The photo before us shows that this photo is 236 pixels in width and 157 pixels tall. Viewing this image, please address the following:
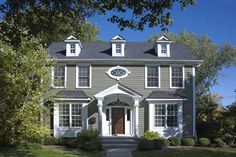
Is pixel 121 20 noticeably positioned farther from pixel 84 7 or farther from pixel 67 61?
pixel 67 61

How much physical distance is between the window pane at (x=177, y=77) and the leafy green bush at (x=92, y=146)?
847 centimetres

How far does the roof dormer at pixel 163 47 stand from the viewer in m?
30.7

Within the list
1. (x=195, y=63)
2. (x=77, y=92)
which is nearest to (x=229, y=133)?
(x=195, y=63)

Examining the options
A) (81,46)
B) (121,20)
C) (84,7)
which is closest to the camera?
(121,20)

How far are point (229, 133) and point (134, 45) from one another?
10276 millimetres

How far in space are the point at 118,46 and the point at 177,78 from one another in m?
5.10

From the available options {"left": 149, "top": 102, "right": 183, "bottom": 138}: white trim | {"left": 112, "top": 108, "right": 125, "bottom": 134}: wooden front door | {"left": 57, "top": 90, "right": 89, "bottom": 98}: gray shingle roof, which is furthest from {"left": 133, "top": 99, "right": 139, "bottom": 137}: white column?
{"left": 57, "top": 90, "right": 89, "bottom": 98}: gray shingle roof

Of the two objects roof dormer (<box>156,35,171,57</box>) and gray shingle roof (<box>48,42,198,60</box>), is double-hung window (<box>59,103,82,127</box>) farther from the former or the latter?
roof dormer (<box>156,35,171,57</box>)

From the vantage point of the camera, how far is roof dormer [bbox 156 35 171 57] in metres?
30.7

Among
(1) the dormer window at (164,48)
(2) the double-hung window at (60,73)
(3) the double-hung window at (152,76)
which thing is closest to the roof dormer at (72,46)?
(2) the double-hung window at (60,73)

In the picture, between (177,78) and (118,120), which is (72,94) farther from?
(177,78)

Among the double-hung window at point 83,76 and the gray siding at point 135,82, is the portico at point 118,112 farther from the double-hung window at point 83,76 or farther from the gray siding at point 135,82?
the double-hung window at point 83,76

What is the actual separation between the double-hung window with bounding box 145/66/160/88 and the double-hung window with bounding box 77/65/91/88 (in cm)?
440

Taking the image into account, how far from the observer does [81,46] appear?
31938 mm
